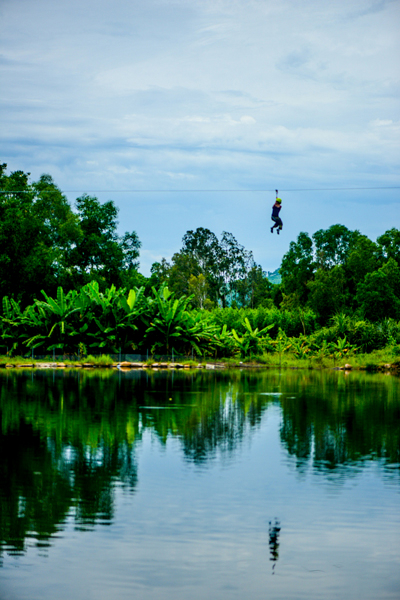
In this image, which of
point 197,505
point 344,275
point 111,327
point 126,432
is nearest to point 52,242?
point 111,327

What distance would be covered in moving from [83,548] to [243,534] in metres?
1.39

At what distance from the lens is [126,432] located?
11.8m

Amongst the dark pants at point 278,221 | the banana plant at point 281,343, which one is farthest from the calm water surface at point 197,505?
the banana plant at point 281,343

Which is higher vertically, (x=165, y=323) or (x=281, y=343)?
(x=165, y=323)

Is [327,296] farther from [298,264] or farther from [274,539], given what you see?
[274,539]

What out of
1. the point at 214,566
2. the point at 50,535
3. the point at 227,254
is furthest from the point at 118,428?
the point at 227,254

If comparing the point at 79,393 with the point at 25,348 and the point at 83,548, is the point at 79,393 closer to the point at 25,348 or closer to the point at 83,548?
the point at 83,548

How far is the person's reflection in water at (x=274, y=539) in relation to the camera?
18.9 ft

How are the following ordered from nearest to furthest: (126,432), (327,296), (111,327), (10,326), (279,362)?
(126,432)
(111,327)
(10,326)
(279,362)
(327,296)

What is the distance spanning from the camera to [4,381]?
22625 mm

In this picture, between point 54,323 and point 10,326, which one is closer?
point 54,323

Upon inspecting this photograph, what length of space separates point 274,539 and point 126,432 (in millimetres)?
5959

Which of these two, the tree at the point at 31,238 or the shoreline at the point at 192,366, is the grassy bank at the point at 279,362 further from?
the tree at the point at 31,238

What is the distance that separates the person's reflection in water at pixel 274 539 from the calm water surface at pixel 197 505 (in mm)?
24
